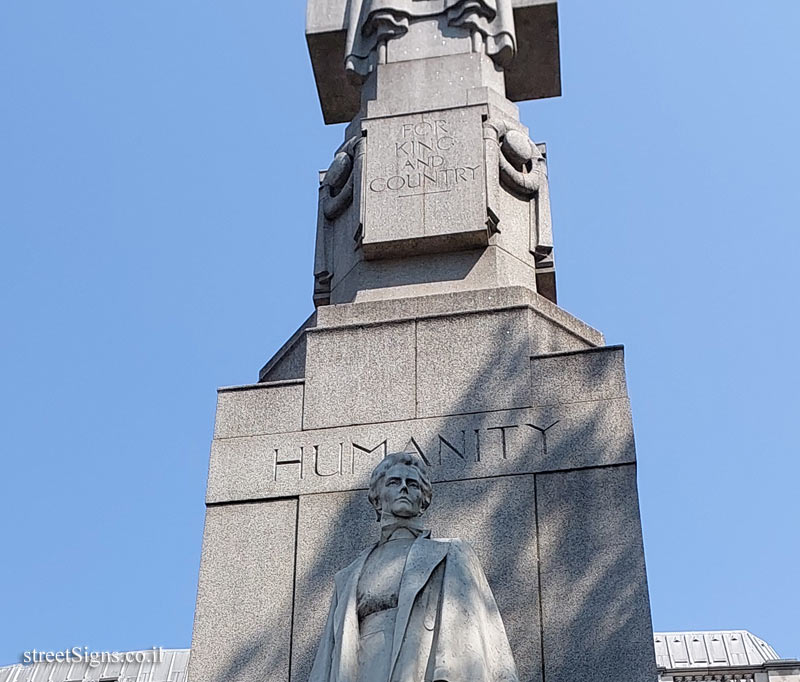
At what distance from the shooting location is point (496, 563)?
1041 cm

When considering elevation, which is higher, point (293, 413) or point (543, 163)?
point (543, 163)

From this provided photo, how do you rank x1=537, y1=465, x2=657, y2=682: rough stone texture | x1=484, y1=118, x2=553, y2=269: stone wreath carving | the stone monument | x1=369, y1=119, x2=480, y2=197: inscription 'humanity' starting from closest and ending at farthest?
the stone monument < x1=537, y1=465, x2=657, y2=682: rough stone texture < x1=369, y1=119, x2=480, y2=197: inscription 'humanity' < x1=484, y1=118, x2=553, y2=269: stone wreath carving

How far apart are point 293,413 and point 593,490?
2.65m

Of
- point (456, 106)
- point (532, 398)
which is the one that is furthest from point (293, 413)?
point (456, 106)

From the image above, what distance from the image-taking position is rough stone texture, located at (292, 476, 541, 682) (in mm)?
10219

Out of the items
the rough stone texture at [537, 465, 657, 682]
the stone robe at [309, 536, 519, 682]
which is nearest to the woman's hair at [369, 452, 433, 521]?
the stone robe at [309, 536, 519, 682]

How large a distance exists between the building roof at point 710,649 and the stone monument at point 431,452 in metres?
24.2

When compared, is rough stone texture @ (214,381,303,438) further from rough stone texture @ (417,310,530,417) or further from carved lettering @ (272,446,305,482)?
rough stone texture @ (417,310,530,417)

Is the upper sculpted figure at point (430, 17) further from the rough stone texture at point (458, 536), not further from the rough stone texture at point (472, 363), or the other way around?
the rough stone texture at point (458, 536)

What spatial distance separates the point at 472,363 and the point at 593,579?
2259 mm

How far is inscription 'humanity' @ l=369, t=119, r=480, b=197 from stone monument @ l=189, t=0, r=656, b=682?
21 millimetres

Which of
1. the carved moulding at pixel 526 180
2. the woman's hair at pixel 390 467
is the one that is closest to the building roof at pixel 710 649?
the carved moulding at pixel 526 180

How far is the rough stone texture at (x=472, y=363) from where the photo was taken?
37.3 feet

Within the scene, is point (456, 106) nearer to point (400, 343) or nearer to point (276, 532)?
point (400, 343)
